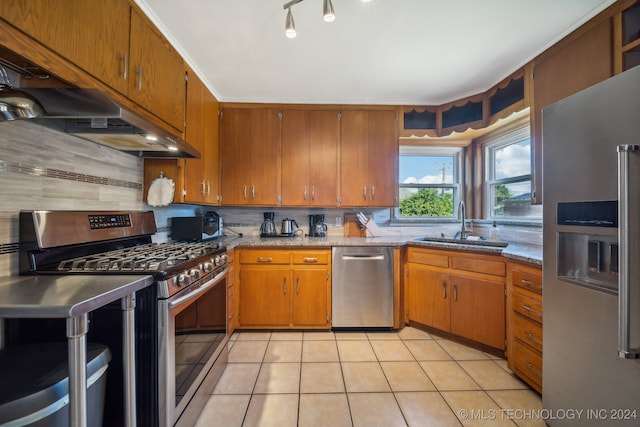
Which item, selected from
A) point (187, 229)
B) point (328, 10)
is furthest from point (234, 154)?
point (328, 10)

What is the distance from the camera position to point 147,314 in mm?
1146

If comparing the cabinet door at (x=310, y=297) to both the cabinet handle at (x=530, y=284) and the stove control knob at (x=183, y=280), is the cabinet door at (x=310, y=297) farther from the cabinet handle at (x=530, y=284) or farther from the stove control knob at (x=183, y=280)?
the cabinet handle at (x=530, y=284)

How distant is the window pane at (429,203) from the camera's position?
319 cm

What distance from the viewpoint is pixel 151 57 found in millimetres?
1633

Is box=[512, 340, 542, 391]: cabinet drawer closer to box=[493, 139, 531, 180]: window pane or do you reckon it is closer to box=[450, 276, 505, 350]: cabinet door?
box=[450, 276, 505, 350]: cabinet door

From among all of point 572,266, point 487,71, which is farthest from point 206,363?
point 487,71

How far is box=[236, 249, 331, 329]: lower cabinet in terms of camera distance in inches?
98.0

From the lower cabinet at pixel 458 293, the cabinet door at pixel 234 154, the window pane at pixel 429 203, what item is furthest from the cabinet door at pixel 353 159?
the cabinet door at pixel 234 154

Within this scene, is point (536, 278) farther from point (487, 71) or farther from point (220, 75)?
point (220, 75)

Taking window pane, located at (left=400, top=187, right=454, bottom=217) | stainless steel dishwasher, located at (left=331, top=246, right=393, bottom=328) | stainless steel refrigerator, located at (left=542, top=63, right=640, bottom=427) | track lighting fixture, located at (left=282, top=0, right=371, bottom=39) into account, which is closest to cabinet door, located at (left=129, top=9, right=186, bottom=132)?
track lighting fixture, located at (left=282, top=0, right=371, bottom=39)

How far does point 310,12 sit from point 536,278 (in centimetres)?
222

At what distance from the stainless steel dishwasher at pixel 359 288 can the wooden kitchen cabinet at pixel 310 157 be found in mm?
665

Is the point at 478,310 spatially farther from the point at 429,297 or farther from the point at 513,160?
the point at 513,160

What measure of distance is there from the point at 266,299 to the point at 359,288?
3.01ft
